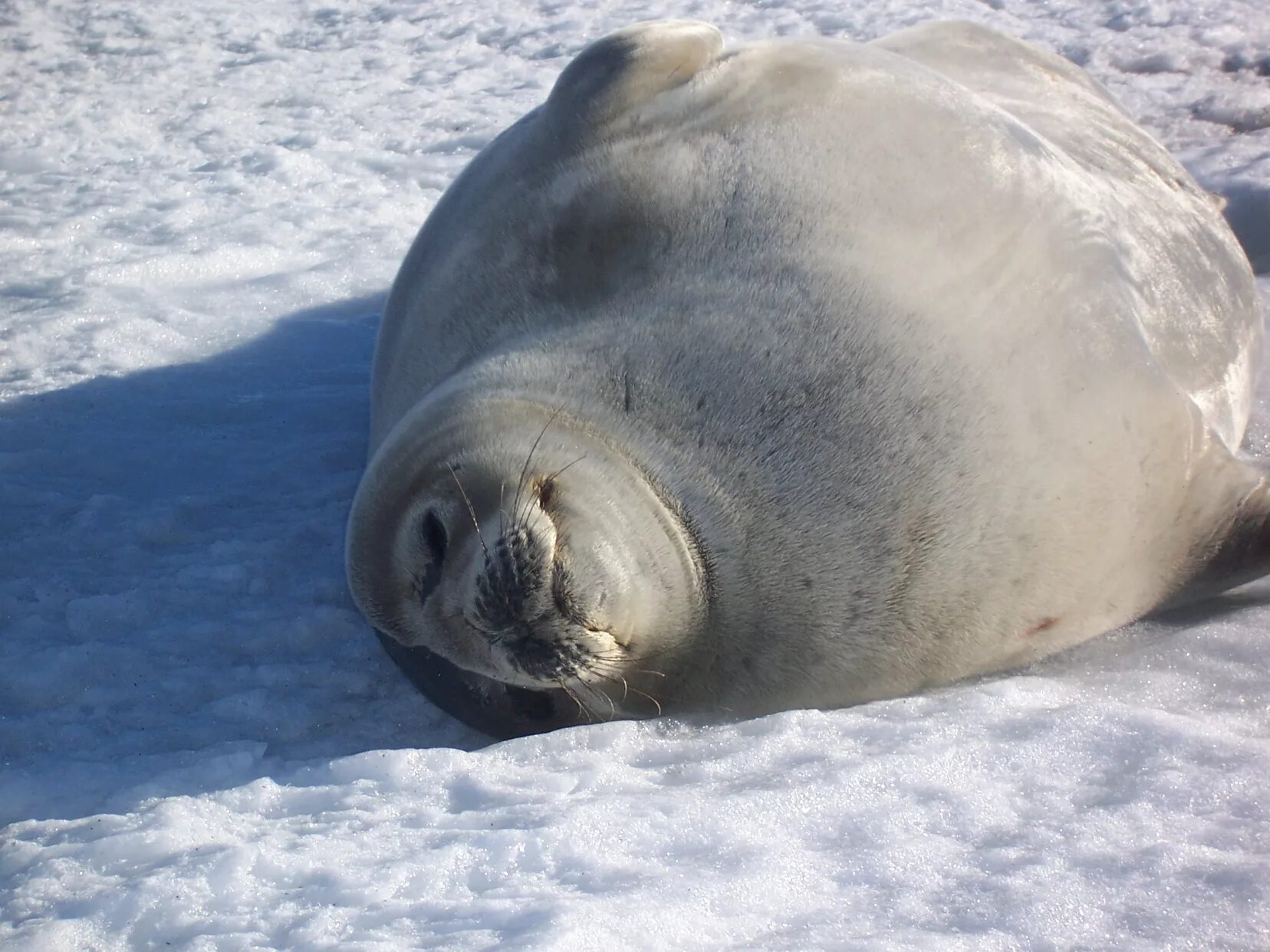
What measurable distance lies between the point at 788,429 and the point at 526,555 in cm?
60

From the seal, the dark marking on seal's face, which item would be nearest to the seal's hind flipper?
the seal

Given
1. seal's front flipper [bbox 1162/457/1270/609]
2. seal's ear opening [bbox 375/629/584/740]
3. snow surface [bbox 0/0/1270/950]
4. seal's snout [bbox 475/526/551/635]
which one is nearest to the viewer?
snow surface [bbox 0/0/1270/950]

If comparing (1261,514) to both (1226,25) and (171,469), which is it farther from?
(1226,25)

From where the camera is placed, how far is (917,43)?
4172mm

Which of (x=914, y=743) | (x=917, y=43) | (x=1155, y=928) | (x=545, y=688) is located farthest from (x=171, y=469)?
(x=1155, y=928)

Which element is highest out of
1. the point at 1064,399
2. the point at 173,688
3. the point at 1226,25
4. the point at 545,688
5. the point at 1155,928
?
the point at 1226,25

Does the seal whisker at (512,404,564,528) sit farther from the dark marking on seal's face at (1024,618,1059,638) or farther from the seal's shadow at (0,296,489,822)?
the dark marking on seal's face at (1024,618,1059,638)

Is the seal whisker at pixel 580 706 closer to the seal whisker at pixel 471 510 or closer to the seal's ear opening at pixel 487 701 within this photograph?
the seal's ear opening at pixel 487 701

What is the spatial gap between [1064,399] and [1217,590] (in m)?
0.62

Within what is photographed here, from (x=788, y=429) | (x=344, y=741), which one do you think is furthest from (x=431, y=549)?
(x=788, y=429)

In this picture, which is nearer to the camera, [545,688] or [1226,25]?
[545,688]

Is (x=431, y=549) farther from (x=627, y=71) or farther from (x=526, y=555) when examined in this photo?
(x=627, y=71)

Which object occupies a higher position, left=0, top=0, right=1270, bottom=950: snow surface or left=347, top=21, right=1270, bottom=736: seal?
left=347, top=21, right=1270, bottom=736: seal

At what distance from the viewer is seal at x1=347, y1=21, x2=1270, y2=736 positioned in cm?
245
